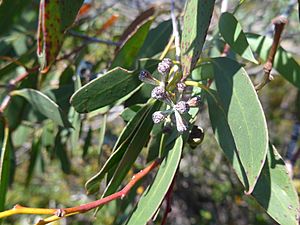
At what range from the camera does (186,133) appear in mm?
1096

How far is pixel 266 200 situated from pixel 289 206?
0.05 m

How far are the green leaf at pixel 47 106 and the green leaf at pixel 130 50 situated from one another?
7.3 inches

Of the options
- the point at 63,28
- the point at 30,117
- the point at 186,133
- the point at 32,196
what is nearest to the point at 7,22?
the point at 30,117

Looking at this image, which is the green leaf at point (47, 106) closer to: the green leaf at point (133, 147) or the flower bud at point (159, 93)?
the green leaf at point (133, 147)

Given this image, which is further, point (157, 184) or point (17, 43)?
point (17, 43)

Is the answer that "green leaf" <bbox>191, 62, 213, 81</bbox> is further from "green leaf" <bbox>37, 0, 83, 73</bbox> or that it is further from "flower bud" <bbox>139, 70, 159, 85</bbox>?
"green leaf" <bbox>37, 0, 83, 73</bbox>

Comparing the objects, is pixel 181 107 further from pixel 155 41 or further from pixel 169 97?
pixel 155 41

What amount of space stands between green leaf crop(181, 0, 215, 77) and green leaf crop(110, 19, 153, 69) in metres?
0.43

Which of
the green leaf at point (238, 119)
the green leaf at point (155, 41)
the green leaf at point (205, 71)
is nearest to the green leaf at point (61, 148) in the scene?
the green leaf at point (155, 41)

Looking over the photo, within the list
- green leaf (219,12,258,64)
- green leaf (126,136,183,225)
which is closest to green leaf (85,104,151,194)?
green leaf (126,136,183,225)

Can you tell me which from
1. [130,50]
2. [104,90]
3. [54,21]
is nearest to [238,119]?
[104,90]

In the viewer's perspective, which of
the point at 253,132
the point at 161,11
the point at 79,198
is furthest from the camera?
the point at 79,198

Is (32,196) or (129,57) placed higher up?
(129,57)

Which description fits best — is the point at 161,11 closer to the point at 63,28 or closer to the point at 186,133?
the point at 63,28
